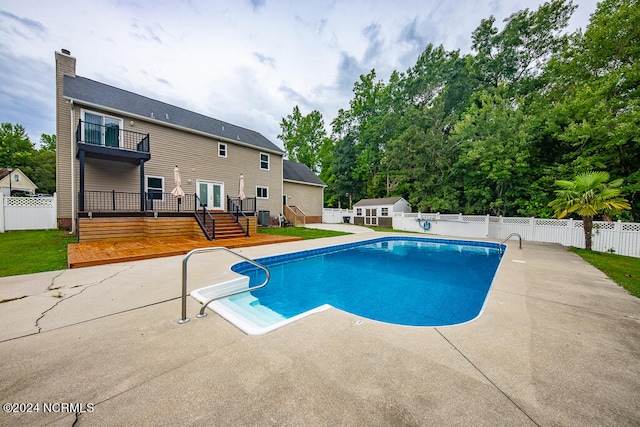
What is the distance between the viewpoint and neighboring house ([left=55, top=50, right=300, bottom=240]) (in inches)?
378

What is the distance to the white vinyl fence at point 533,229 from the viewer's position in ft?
27.9

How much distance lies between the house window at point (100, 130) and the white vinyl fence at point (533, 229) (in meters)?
17.7

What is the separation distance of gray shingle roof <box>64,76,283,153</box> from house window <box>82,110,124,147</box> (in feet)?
1.84

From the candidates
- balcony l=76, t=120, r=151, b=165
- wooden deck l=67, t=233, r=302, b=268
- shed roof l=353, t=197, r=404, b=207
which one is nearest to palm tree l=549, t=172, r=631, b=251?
shed roof l=353, t=197, r=404, b=207

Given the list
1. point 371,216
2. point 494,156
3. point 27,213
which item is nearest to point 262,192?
point 371,216

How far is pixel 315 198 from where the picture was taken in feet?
69.8

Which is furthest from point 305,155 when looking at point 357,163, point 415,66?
point 415,66

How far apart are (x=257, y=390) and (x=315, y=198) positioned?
1970 centimetres

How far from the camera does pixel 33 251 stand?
654 centimetres

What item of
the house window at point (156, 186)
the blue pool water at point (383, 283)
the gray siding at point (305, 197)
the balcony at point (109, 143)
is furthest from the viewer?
the gray siding at point (305, 197)

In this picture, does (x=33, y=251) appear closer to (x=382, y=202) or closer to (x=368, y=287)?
(x=368, y=287)

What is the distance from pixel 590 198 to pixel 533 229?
3.67 meters

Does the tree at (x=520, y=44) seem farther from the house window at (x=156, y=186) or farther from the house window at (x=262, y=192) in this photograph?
the house window at (x=156, y=186)

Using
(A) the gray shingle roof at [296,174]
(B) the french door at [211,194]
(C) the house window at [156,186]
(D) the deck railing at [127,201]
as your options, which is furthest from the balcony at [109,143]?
(A) the gray shingle roof at [296,174]
